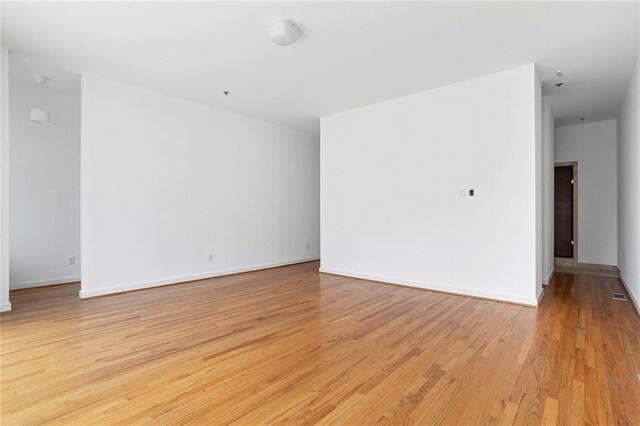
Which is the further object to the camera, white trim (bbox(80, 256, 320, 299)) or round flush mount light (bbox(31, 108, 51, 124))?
round flush mount light (bbox(31, 108, 51, 124))

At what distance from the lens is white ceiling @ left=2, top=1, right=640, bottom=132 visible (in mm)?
2736

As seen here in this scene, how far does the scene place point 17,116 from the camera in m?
4.55

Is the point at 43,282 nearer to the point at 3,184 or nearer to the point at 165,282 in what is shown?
the point at 165,282

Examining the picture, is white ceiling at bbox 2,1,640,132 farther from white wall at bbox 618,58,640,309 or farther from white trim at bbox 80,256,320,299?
white trim at bbox 80,256,320,299

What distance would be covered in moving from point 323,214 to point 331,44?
3.19 m

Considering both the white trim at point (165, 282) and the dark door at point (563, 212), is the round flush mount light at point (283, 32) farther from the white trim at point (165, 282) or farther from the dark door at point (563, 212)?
the dark door at point (563, 212)

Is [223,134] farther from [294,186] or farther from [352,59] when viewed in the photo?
[352,59]

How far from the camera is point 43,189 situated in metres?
4.77

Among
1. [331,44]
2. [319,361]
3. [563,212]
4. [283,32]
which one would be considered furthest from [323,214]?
[563,212]

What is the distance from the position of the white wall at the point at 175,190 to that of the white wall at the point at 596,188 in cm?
558

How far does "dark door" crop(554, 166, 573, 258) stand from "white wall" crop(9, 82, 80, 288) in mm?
8780

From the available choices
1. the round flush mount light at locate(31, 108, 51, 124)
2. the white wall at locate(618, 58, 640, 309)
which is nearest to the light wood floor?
the white wall at locate(618, 58, 640, 309)

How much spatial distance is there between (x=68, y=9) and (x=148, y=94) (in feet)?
6.29

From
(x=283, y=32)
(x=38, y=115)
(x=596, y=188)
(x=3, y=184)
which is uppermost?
(x=283, y=32)
